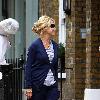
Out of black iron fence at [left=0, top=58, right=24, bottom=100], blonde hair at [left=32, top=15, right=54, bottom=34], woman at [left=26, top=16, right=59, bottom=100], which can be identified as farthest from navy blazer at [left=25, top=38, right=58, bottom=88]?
black iron fence at [left=0, top=58, right=24, bottom=100]

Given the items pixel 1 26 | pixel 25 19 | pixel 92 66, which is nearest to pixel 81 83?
pixel 92 66

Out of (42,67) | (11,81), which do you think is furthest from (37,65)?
(11,81)

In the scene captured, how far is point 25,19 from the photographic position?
15.9 metres

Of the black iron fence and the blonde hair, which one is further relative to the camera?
the black iron fence

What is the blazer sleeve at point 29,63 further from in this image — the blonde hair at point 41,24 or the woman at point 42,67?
the blonde hair at point 41,24

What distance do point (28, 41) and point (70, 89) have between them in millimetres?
2094

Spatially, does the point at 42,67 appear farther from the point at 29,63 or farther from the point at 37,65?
the point at 29,63

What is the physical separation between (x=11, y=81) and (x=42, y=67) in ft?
4.41

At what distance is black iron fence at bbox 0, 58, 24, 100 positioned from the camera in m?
9.37

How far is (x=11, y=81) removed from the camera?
9727mm

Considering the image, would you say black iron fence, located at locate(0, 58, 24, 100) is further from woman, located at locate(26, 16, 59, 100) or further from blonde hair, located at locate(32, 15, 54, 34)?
blonde hair, located at locate(32, 15, 54, 34)

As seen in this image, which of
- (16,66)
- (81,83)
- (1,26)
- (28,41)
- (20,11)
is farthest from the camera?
(20,11)

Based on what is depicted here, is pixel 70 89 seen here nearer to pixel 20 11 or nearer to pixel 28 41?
pixel 28 41

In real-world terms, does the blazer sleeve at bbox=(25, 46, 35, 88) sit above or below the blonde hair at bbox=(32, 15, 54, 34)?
below
